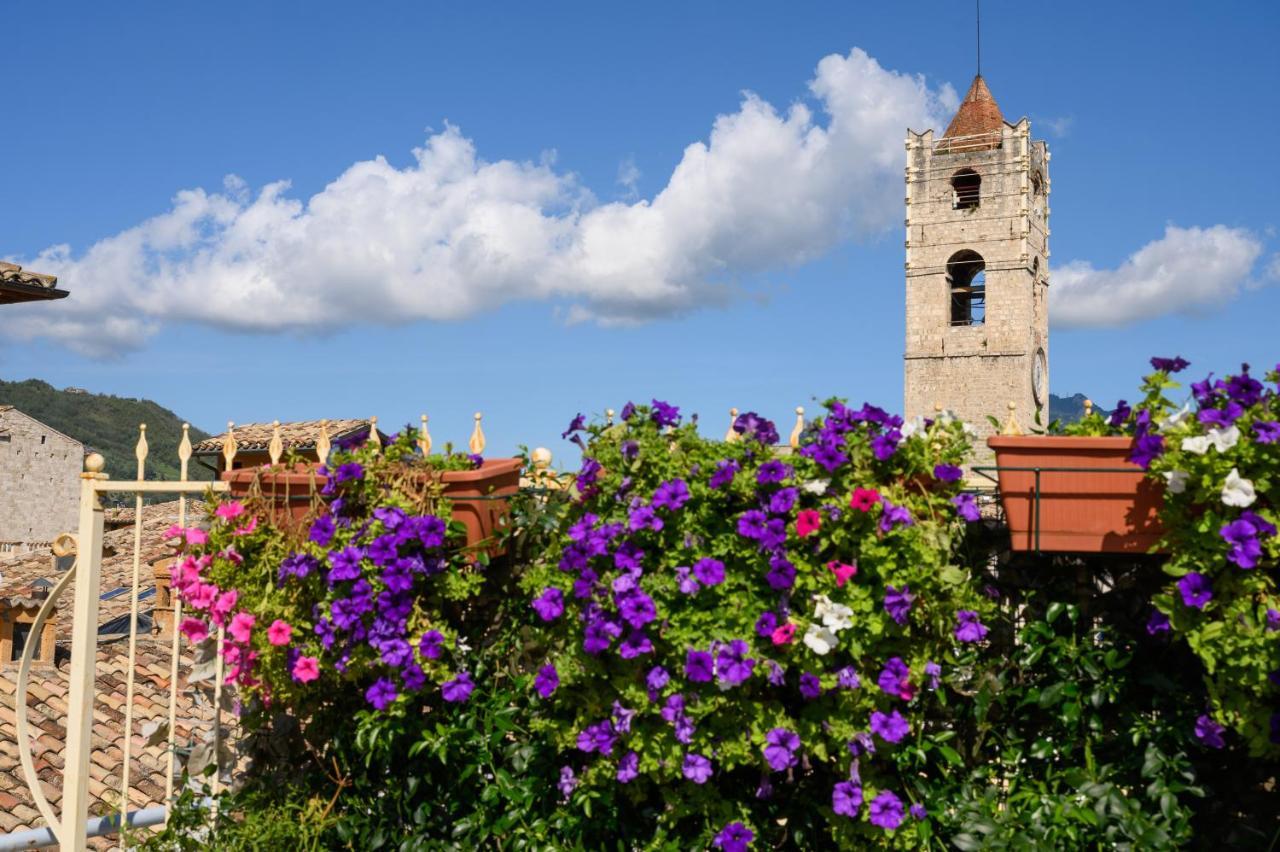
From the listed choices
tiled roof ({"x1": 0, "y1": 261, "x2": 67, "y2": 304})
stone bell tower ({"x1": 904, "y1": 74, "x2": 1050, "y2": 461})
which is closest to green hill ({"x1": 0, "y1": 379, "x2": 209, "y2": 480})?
stone bell tower ({"x1": 904, "y1": 74, "x2": 1050, "y2": 461})

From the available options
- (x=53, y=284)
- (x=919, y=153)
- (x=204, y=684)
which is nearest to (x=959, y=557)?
(x=204, y=684)

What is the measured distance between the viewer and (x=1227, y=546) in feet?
9.73

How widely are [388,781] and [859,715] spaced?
171 centimetres

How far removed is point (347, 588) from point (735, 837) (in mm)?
1442

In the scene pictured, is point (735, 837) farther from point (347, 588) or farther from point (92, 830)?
point (92, 830)

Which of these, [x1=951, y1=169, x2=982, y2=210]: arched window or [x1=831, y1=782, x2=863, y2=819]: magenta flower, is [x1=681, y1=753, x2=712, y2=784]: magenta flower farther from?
[x1=951, y1=169, x2=982, y2=210]: arched window

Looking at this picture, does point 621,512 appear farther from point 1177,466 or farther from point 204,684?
point 204,684

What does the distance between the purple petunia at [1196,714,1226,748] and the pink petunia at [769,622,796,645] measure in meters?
1.14

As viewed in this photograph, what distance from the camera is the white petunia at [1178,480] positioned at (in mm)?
3035

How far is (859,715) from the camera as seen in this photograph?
3.17 metres

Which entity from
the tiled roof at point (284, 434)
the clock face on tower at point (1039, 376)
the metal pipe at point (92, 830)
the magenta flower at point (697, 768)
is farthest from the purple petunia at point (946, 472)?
the clock face on tower at point (1039, 376)

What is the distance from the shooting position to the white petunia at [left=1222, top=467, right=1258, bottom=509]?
2918mm

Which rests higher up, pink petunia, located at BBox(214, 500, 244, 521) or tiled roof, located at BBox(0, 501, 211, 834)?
pink petunia, located at BBox(214, 500, 244, 521)

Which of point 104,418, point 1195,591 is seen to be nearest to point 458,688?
point 1195,591
